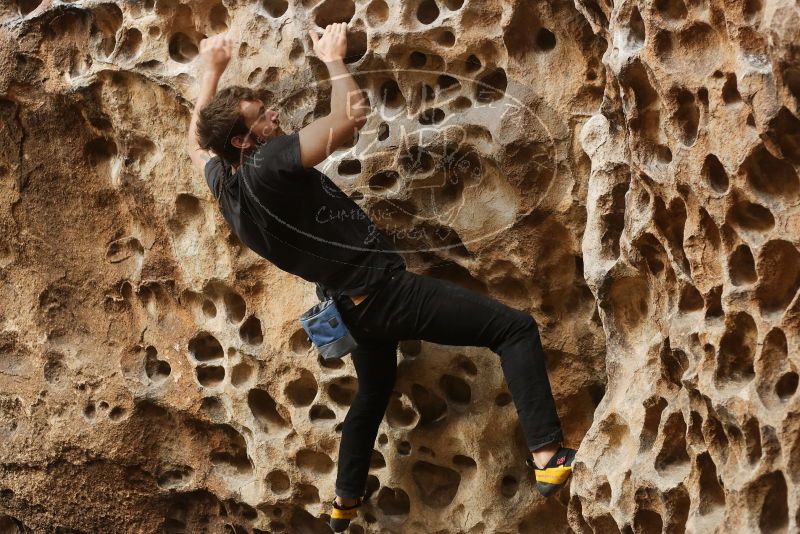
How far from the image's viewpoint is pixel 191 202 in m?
3.99

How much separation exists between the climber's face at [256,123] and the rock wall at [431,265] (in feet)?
1.62

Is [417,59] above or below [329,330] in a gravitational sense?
above

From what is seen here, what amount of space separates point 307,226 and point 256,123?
0.30 metres

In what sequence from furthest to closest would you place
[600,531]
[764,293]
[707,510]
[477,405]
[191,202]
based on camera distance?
[191,202], [477,405], [600,531], [707,510], [764,293]

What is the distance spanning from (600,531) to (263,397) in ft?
4.38

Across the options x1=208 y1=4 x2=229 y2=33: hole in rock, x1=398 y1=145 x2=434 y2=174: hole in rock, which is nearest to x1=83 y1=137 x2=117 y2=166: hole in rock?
x1=208 y1=4 x2=229 y2=33: hole in rock

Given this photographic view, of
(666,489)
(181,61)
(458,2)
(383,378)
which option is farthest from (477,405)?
(181,61)

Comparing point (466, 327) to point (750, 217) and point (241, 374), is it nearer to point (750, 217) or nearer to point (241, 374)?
point (750, 217)

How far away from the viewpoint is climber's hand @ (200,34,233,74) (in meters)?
3.39

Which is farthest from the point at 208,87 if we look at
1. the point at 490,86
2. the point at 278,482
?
Answer: the point at 278,482

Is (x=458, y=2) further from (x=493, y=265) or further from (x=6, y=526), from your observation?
(x=6, y=526)

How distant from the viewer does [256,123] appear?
3.12m

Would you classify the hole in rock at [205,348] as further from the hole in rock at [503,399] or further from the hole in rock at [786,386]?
the hole in rock at [786,386]

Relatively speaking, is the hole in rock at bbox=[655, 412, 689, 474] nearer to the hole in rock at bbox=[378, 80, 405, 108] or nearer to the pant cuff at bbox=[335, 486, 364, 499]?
the pant cuff at bbox=[335, 486, 364, 499]
